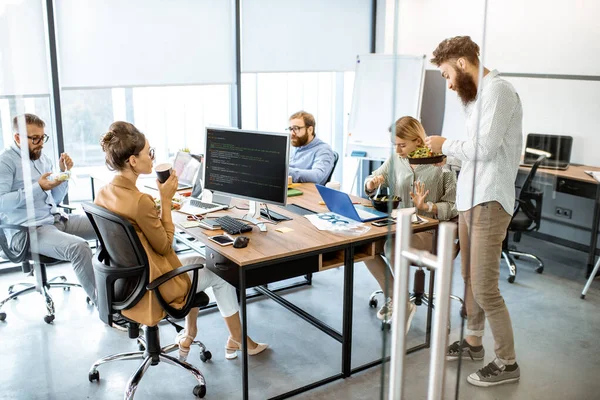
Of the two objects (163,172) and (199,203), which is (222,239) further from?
(199,203)

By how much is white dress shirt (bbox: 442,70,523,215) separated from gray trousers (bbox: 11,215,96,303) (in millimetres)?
2033

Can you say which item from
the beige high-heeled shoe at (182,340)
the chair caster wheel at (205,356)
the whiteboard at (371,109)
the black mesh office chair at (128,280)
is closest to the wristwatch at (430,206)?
the black mesh office chair at (128,280)

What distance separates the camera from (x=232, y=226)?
3.02m

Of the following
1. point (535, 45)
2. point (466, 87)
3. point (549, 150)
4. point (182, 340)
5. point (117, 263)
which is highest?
point (535, 45)

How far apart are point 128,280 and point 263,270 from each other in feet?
1.89

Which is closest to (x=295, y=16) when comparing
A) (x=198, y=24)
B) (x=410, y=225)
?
(x=198, y=24)

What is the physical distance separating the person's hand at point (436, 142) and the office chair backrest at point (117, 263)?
1334 mm

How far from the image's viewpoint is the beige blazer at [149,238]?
255 cm

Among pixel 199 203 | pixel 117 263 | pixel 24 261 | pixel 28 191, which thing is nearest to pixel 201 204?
pixel 199 203

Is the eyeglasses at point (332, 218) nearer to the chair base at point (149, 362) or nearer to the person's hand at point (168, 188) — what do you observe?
the person's hand at point (168, 188)

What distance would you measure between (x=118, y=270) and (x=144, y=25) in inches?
103

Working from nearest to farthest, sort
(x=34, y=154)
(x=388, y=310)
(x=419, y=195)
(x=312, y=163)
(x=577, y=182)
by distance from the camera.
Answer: (x=388, y=310) < (x=419, y=195) < (x=577, y=182) < (x=34, y=154) < (x=312, y=163)

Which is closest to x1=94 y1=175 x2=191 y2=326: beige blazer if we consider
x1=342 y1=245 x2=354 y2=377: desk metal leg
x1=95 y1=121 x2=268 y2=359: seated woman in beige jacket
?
x1=95 y1=121 x2=268 y2=359: seated woman in beige jacket

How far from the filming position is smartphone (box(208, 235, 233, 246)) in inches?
110
